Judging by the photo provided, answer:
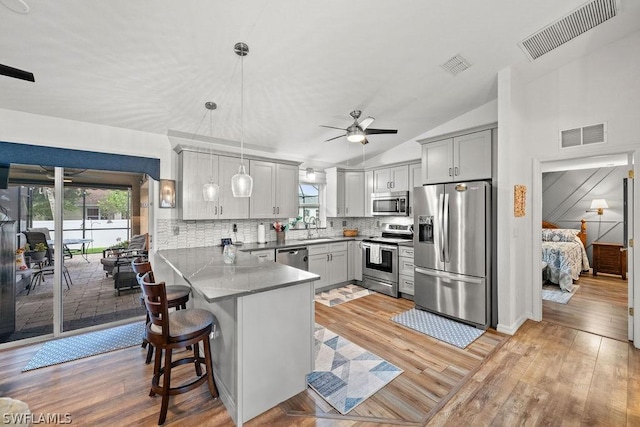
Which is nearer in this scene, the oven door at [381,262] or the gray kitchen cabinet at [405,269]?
the gray kitchen cabinet at [405,269]

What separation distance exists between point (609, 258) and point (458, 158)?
4782 mm

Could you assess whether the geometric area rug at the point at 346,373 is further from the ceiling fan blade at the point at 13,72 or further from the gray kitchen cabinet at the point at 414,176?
the ceiling fan blade at the point at 13,72

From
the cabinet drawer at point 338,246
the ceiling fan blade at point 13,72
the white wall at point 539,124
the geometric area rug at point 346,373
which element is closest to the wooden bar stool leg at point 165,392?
the geometric area rug at point 346,373

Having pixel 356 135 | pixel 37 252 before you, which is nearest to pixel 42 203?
pixel 37 252

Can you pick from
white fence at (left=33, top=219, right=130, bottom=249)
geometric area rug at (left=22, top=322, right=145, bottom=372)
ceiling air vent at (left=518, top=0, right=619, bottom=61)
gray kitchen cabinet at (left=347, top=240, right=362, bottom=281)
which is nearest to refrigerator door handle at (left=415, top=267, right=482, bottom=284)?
gray kitchen cabinet at (left=347, top=240, right=362, bottom=281)

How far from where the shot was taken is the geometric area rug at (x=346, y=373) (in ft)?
7.11

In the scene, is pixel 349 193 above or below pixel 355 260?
above

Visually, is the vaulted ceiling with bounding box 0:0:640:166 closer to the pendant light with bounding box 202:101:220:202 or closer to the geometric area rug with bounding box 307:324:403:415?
the pendant light with bounding box 202:101:220:202

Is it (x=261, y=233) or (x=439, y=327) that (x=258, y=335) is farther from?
(x=261, y=233)

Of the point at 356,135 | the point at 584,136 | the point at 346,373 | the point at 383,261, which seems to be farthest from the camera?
the point at 383,261

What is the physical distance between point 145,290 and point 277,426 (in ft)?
4.26

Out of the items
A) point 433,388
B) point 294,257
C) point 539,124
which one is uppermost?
point 539,124

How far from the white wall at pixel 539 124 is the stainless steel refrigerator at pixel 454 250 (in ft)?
0.64

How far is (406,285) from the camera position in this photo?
4.49 meters
